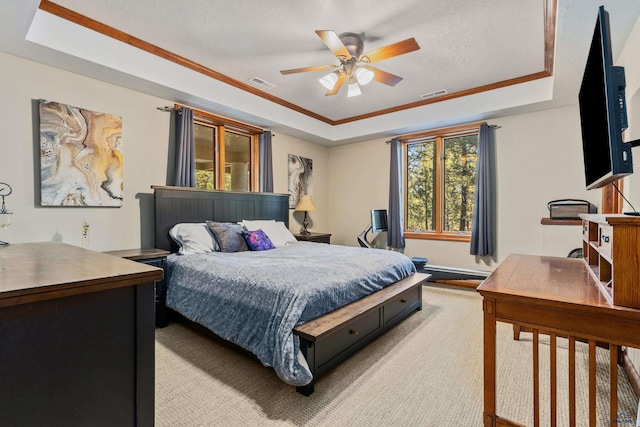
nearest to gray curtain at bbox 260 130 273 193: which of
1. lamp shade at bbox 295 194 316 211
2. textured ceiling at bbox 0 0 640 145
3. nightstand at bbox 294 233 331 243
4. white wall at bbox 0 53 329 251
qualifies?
textured ceiling at bbox 0 0 640 145

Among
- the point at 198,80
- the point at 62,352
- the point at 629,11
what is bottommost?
the point at 62,352

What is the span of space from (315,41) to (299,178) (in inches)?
107

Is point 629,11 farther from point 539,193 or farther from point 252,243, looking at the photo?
point 252,243

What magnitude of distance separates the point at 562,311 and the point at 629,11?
6.98 feet

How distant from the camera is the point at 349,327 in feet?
7.43

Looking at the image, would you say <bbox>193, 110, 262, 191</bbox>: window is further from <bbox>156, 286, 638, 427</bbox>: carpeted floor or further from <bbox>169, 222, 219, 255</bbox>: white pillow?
<bbox>156, 286, 638, 427</bbox>: carpeted floor

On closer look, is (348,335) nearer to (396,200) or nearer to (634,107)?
(634,107)

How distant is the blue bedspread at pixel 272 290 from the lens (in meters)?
1.89

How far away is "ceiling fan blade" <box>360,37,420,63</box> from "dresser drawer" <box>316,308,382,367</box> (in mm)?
2146

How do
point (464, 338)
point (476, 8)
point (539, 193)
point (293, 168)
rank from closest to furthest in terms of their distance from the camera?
point (476, 8)
point (464, 338)
point (539, 193)
point (293, 168)

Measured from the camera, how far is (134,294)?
1021 millimetres

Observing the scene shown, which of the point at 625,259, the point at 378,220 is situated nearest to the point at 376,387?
the point at 625,259

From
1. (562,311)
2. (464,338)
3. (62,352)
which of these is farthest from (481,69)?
(62,352)

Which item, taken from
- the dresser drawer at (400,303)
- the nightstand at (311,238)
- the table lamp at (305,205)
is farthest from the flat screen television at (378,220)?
the dresser drawer at (400,303)
